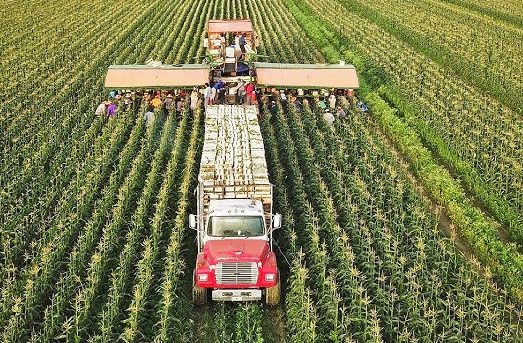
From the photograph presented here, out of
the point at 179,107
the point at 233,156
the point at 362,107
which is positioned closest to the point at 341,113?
the point at 362,107

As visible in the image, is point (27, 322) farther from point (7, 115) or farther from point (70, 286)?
point (7, 115)

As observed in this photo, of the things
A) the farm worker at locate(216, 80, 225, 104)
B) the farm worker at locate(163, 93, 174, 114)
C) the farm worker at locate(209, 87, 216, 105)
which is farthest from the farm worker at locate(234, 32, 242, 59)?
the farm worker at locate(163, 93, 174, 114)

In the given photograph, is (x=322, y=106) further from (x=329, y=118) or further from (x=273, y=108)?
(x=273, y=108)

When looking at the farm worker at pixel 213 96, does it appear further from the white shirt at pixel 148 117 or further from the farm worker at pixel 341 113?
the farm worker at pixel 341 113

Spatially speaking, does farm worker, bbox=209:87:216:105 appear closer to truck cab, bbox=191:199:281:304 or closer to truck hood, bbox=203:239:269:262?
truck cab, bbox=191:199:281:304

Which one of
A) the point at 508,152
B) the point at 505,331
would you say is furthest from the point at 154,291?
the point at 508,152

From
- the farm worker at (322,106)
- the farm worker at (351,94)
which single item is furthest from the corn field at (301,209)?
the farm worker at (351,94)
